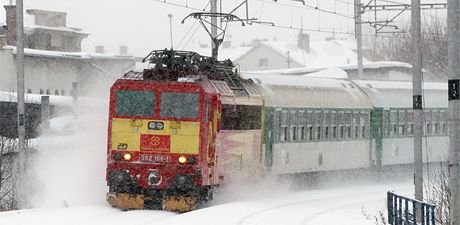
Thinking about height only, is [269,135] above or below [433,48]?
below

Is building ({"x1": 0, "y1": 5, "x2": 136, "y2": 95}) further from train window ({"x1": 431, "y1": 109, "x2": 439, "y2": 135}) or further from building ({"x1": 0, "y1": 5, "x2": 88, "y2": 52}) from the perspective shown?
train window ({"x1": 431, "y1": 109, "x2": 439, "y2": 135})

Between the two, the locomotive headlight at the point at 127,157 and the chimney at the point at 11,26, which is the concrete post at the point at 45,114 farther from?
the locomotive headlight at the point at 127,157

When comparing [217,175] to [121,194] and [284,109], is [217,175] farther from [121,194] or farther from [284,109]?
[284,109]

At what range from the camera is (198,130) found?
722 inches

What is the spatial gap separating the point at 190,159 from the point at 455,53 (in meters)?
7.49

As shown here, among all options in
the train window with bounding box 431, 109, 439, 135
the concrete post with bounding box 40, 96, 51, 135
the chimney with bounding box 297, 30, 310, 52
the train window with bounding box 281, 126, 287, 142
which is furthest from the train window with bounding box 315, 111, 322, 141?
the chimney with bounding box 297, 30, 310, 52

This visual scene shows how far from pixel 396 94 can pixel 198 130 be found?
14.4 metres

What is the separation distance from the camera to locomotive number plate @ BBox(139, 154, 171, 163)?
1844cm

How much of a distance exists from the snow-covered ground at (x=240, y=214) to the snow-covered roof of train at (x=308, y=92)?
2.64 meters

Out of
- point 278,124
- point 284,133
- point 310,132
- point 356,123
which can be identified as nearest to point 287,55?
point 356,123

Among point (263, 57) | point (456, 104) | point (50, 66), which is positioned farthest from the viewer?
point (263, 57)

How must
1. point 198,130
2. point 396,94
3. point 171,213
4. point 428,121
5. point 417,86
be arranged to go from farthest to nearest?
point 428,121, point 396,94, point 198,130, point 171,213, point 417,86

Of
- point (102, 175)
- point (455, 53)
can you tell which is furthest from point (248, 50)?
point (455, 53)

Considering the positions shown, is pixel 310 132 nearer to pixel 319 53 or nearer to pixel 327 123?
pixel 327 123
